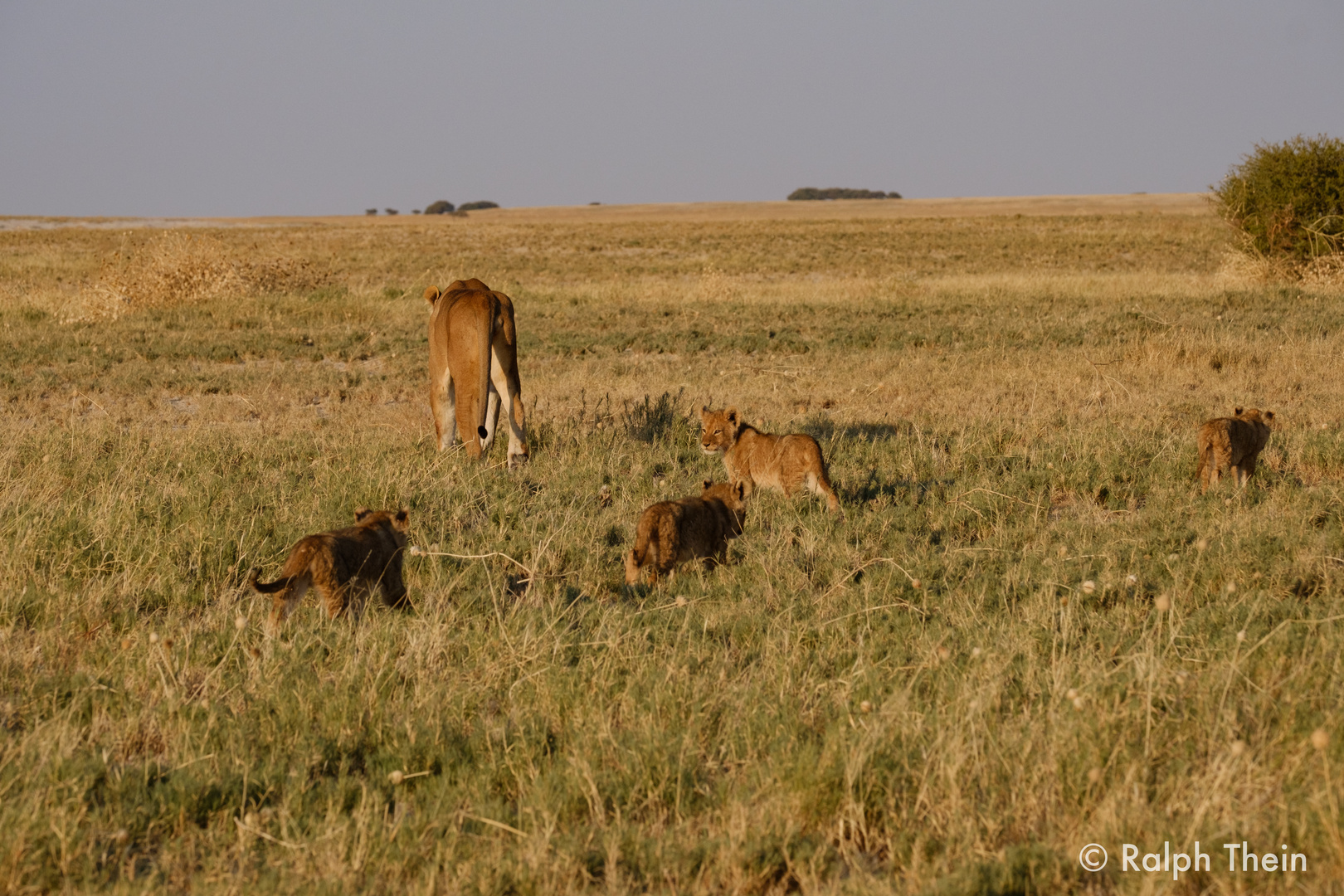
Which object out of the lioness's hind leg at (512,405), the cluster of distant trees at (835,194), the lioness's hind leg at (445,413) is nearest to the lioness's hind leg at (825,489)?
the lioness's hind leg at (512,405)

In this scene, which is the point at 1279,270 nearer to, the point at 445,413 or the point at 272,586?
the point at 445,413

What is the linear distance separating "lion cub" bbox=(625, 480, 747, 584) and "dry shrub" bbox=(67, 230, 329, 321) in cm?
1779

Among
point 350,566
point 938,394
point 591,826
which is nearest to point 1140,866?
point 591,826

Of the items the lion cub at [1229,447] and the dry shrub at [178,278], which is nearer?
the lion cub at [1229,447]

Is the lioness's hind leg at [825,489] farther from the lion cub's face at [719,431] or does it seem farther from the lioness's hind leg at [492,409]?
the lioness's hind leg at [492,409]

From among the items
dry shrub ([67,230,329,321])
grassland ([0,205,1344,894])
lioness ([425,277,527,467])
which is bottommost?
grassland ([0,205,1344,894])

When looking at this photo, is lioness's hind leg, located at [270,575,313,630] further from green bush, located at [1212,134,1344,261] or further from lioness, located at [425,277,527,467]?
green bush, located at [1212,134,1344,261]

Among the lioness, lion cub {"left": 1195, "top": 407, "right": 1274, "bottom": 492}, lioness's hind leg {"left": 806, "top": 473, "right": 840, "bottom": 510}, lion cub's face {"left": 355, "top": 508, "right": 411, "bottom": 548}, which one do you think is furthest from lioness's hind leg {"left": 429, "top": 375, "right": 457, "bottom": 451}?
lion cub {"left": 1195, "top": 407, "right": 1274, "bottom": 492}

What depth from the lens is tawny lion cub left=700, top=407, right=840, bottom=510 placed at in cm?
705

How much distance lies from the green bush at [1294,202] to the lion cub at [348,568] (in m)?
26.4

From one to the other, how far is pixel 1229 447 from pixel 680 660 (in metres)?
4.87

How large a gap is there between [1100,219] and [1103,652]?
65434mm

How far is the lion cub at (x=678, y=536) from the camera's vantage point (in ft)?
18.7

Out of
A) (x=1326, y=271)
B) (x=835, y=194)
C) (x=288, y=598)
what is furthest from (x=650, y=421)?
(x=835, y=194)
